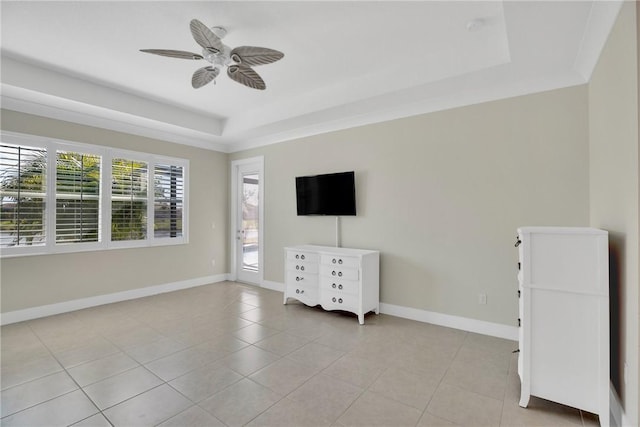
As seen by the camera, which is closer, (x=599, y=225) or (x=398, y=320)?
(x=599, y=225)

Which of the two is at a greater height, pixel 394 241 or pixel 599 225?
pixel 599 225

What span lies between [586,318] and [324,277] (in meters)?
2.70

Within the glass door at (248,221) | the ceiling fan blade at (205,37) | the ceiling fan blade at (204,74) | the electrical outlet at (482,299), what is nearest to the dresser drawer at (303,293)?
the glass door at (248,221)

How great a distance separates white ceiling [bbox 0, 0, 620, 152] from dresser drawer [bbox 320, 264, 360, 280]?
6.72 feet

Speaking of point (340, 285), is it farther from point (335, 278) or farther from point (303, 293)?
point (303, 293)

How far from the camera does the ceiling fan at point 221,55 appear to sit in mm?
2346

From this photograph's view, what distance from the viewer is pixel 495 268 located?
329 centimetres

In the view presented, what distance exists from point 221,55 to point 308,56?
975 mm

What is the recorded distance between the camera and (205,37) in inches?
91.8

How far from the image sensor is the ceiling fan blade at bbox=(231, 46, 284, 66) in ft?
8.01

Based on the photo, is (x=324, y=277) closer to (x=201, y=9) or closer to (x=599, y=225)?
(x=599, y=225)

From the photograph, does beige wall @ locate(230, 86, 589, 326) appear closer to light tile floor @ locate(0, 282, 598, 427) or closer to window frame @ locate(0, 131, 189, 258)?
light tile floor @ locate(0, 282, 598, 427)

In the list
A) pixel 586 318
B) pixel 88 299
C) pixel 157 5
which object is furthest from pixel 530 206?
pixel 88 299

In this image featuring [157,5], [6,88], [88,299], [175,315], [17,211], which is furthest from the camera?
[88,299]
